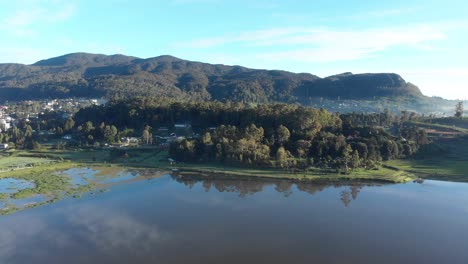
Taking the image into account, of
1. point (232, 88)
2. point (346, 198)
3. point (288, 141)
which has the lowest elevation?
point (346, 198)

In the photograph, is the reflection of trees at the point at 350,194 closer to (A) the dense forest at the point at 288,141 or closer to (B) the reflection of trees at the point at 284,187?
(A) the dense forest at the point at 288,141

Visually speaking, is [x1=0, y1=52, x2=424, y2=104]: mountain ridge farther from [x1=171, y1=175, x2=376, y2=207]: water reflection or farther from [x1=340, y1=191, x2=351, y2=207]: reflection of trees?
[x1=340, y1=191, x2=351, y2=207]: reflection of trees

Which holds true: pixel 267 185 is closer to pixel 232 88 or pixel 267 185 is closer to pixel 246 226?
pixel 246 226

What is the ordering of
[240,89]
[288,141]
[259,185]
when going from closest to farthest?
[259,185] < [288,141] < [240,89]

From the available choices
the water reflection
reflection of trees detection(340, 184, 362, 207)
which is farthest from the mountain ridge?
reflection of trees detection(340, 184, 362, 207)

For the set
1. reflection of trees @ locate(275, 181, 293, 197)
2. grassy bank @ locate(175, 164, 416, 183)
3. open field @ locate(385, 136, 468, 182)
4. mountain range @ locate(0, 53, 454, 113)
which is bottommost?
reflection of trees @ locate(275, 181, 293, 197)

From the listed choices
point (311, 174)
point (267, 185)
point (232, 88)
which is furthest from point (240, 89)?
point (267, 185)
